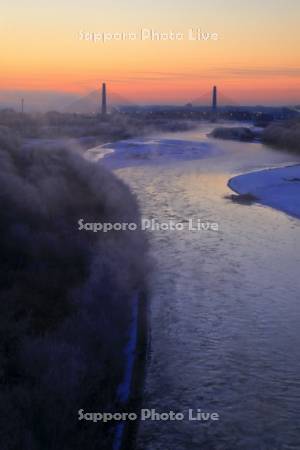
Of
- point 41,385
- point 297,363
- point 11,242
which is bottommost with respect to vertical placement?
point 297,363

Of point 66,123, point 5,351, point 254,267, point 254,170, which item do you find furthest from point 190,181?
point 66,123

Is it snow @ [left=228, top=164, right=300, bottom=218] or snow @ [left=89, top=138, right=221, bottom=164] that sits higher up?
snow @ [left=89, top=138, right=221, bottom=164]

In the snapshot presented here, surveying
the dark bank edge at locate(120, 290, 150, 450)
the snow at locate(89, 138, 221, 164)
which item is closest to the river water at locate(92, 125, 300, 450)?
the dark bank edge at locate(120, 290, 150, 450)

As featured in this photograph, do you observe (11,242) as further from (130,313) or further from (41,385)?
(41,385)

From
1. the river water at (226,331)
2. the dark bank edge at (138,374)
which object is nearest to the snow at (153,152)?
the river water at (226,331)

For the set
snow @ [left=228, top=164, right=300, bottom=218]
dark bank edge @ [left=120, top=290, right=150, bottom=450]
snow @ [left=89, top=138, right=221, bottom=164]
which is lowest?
dark bank edge @ [left=120, top=290, right=150, bottom=450]

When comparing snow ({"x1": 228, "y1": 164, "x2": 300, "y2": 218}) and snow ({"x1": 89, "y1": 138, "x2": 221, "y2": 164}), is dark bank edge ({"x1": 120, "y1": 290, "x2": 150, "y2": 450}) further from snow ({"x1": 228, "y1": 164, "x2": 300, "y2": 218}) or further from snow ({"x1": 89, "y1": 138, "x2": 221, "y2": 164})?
snow ({"x1": 89, "y1": 138, "x2": 221, "y2": 164})
